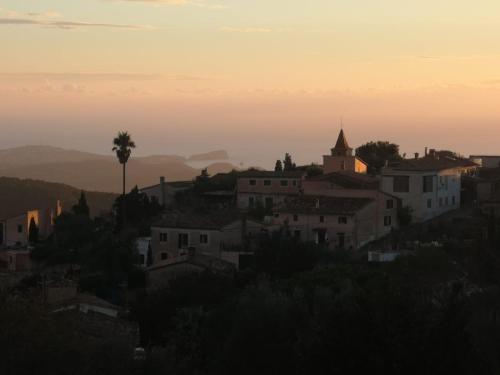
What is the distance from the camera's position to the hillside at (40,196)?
80.1 meters

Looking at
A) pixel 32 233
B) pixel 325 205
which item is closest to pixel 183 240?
pixel 325 205

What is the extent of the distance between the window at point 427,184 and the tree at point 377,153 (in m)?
12.5

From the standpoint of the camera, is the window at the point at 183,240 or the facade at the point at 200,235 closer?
the facade at the point at 200,235

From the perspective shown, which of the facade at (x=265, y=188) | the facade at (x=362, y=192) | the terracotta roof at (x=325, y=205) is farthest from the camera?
the facade at (x=265, y=188)

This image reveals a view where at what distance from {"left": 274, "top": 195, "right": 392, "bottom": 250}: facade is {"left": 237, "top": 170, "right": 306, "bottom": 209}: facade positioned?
186 inches

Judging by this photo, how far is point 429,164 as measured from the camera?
161ft

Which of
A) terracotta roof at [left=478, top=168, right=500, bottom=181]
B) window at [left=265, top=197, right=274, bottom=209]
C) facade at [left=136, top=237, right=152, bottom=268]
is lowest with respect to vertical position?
facade at [left=136, top=237, right=152, bottom=268]

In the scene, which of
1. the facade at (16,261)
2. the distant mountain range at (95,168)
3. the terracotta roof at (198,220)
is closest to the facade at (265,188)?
the terracotta roof at (198,220)

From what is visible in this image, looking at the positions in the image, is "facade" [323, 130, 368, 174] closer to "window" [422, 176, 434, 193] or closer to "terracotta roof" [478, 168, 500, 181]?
"terracotta roof" [478, 168, 500, 181]

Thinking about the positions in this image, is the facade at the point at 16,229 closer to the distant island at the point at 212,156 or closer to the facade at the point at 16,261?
the facade at the point at 16,261

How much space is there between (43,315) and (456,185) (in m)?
30.7

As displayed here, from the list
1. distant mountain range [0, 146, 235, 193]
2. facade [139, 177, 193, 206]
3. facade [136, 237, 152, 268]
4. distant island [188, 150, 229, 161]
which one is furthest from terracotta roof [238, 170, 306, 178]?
distant island [188, 150, 229, 161]

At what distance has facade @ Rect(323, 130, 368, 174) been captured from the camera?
54312 mm

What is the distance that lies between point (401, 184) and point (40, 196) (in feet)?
151
